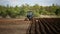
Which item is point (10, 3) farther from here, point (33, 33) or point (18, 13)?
point (33, 33)

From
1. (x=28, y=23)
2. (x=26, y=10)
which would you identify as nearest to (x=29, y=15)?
(x=26, y=10)

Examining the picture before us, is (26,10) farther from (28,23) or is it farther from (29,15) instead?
(28,23)

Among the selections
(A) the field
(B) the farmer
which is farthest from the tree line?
(A) the field

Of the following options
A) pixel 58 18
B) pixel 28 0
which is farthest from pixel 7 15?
pixel 58 18

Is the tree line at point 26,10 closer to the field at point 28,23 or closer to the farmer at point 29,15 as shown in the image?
the farmer at point 29,15

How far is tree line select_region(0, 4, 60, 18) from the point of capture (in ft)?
19.4

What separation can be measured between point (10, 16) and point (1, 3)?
1.85ft

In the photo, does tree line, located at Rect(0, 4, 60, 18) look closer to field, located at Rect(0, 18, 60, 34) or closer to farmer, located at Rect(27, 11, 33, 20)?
farmer, located at Rect(27, 11, 33, 20)

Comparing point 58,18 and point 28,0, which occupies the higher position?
point 28,0

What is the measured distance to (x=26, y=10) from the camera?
5949 mm

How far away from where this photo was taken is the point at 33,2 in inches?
235

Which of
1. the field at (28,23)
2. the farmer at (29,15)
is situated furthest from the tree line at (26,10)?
the field at (28,23)

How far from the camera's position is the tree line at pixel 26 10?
591cm

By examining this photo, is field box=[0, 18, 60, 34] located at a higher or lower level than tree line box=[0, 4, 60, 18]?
lower
